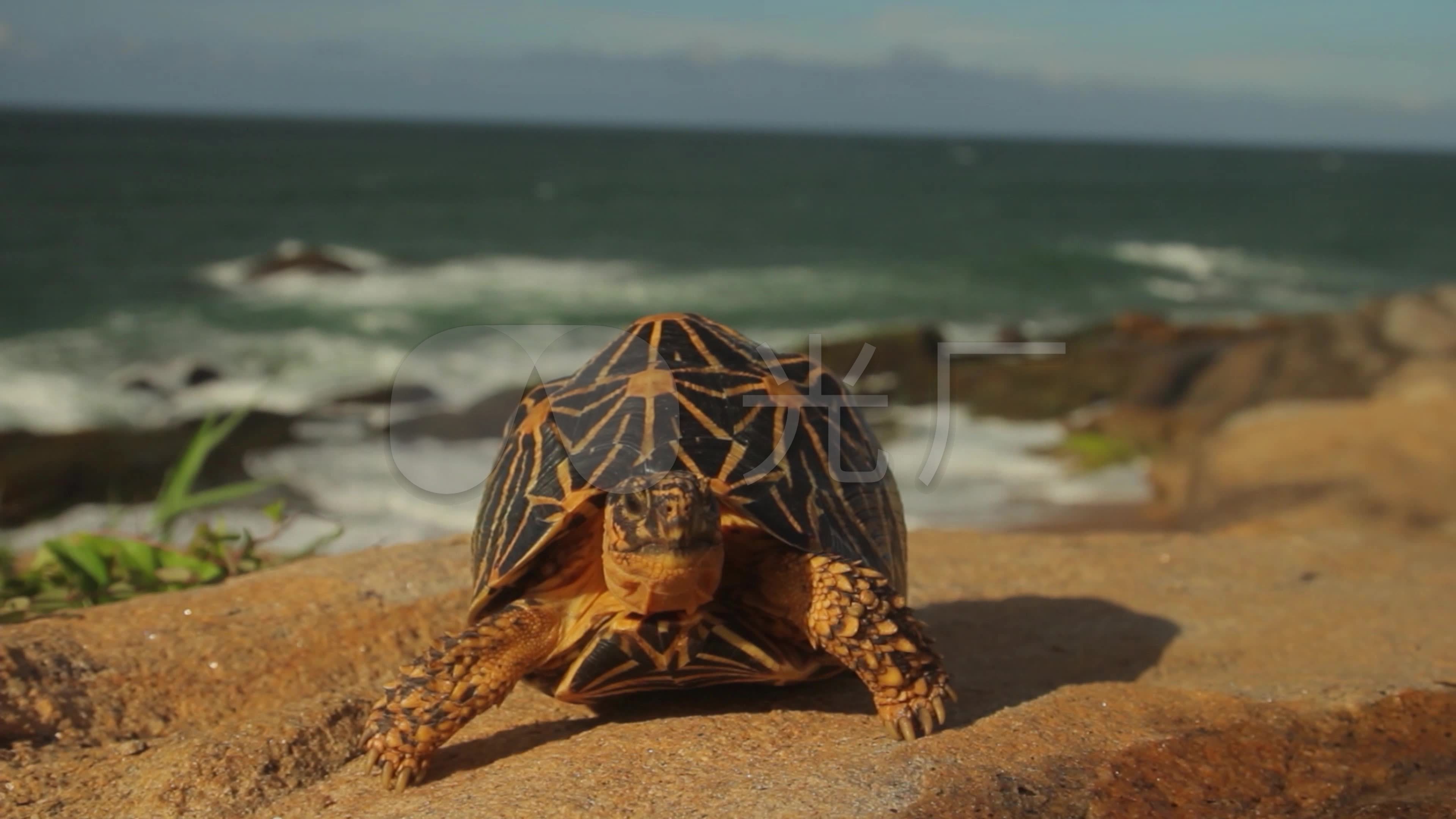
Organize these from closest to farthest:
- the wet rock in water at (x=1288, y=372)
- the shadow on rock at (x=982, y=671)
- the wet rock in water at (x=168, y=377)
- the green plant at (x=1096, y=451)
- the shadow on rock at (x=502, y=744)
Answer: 1. the shadow on rock at (x=502, y=744)
2. the shadow on rock at (x=982, y=671)
3. the green plant at (x=1096, y=451)
4. the wet rock in water at (x=1288, y=372)
5. the wet rock in water at (x=168, y=377)

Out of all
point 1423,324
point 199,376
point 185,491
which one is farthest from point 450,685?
point 1423,324

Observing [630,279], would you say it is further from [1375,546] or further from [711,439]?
[711,439]

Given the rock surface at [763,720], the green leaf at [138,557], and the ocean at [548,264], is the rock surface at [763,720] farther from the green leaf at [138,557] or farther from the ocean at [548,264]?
the ocean at [548,264]

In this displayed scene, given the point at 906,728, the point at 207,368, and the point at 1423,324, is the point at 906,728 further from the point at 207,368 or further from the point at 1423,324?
the point at 1423,324

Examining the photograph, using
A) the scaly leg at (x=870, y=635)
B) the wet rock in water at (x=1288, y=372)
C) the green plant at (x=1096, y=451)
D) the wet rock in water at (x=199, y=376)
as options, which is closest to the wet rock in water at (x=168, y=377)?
the wet rock in water at (x=199, y=376)

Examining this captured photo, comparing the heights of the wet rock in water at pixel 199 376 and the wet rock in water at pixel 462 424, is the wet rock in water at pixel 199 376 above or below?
below

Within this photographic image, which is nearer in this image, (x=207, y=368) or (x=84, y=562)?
(x=84, y=562)
